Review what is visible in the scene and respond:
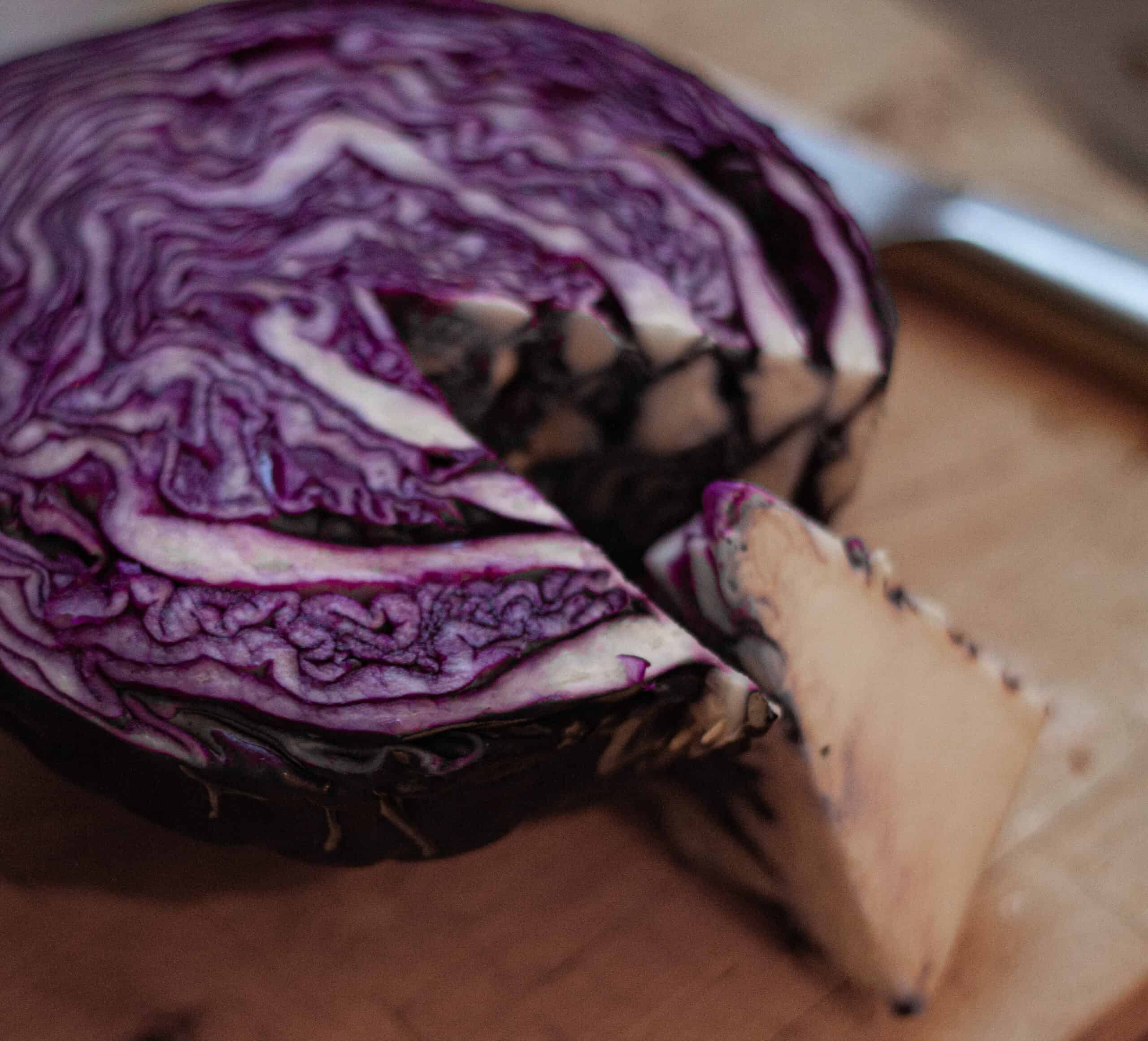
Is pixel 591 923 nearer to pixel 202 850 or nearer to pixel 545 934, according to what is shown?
pixel 545 934

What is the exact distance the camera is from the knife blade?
161cm

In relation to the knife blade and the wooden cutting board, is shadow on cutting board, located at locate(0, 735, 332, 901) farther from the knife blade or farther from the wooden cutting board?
the knife blade

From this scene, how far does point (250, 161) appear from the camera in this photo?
1.28 metres

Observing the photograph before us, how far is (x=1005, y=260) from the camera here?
166cm

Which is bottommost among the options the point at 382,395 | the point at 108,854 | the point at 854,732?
the point at 108,854

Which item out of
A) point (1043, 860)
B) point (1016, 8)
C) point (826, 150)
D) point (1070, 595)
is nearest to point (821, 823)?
point (1043, 860)

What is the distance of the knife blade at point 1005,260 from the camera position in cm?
161

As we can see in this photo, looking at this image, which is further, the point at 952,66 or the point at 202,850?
the point at 952,66

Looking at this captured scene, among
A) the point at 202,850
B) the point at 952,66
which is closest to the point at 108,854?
the point at 202,850

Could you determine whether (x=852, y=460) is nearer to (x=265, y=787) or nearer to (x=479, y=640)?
(x=479, y=640)

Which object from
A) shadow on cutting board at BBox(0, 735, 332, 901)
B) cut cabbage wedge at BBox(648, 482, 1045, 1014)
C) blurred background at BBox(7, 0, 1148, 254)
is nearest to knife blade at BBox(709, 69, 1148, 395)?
blurred background at BBox(7, 0, 1148, 254)

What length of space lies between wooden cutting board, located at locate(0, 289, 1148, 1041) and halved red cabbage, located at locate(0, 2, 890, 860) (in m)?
0.10

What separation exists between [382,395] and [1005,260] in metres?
0.93

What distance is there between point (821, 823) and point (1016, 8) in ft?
6.45
